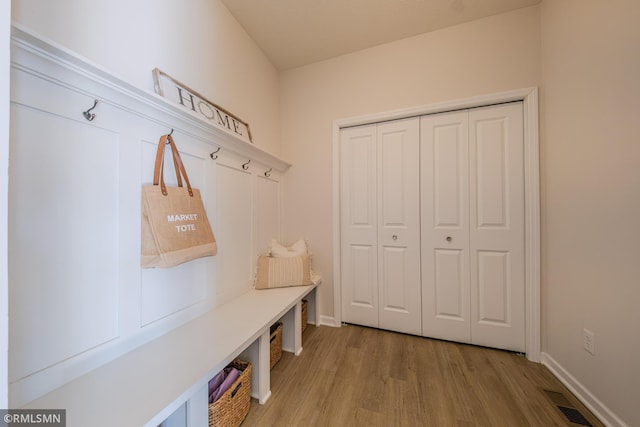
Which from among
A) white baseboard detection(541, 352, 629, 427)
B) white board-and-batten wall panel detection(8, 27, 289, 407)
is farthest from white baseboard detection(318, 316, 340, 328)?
white baseboard detection(541, 352, 629, 427)

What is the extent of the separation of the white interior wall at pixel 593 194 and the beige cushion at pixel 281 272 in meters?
1.78

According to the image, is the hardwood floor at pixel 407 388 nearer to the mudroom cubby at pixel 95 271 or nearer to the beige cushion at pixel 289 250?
the mudroom cubby at pixel 95 271

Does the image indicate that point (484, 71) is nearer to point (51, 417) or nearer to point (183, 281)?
point (183, 281)

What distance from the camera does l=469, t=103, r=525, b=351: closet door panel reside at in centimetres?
179

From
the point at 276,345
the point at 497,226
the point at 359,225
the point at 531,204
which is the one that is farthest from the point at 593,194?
the point at 276,345

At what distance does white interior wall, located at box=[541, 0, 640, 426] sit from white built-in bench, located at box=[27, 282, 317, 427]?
177 cm

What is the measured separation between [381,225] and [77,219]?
6.56ft

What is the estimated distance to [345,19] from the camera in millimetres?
1869

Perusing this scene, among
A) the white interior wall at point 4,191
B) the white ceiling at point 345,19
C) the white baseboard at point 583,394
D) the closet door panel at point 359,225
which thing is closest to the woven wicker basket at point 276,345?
the closet door panel at point 359,225

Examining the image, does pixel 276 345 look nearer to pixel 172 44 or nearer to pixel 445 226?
pixel 445 226

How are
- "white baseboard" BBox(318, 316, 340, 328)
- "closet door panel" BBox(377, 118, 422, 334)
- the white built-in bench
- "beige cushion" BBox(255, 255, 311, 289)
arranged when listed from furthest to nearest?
1. "white baseboard" BBox(318, 316, 340, 328)
2. "closet door panel" BBox(377, 118, 422, 334)
3. "beige cushion" BBox(255, 255, 311, 289)
4. the white built-in bench

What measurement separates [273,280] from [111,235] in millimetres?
1154

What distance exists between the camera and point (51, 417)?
2.34 ft

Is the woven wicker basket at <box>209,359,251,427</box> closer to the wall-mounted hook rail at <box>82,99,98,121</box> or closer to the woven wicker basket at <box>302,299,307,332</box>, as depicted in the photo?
the woven wicker basket at <box>302,299,307,332</box>
